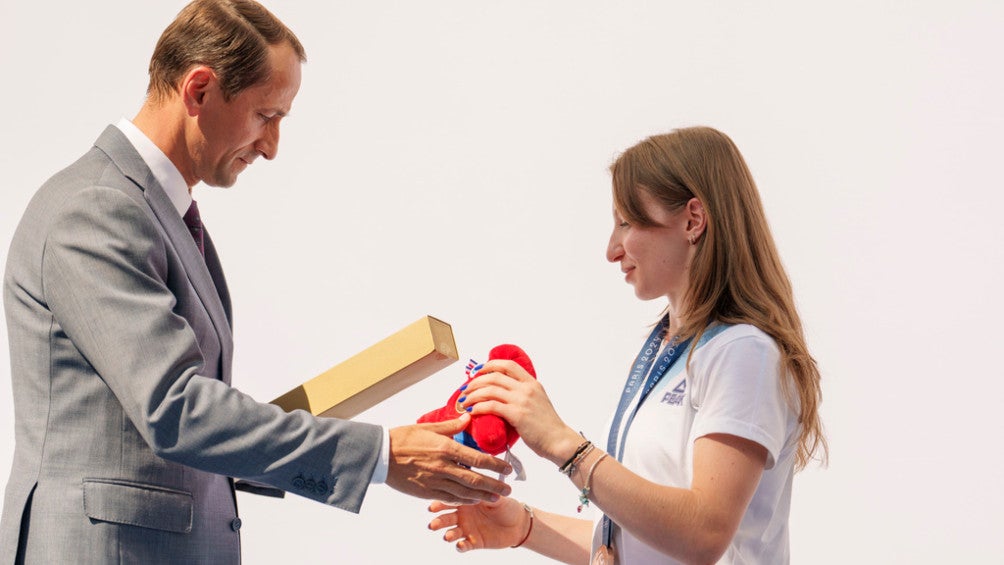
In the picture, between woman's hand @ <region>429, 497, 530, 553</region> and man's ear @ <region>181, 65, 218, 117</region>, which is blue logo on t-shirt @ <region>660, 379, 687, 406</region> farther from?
man's ear @ <region>181, 65, 218, 117</region>

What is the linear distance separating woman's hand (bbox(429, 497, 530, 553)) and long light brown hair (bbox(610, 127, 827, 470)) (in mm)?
589

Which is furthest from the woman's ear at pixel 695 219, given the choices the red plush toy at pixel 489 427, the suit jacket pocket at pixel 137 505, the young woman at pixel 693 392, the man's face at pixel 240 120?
the suit jacket pocket at pixel 137 505

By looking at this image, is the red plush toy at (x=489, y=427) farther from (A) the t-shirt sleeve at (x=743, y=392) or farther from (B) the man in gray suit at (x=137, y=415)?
(A) the t-shirt sleeve at (x=743, y=392)

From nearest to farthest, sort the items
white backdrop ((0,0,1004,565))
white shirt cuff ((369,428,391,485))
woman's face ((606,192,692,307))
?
1. white shirt cuff ((369,428,391,485))
2. woman's face ((606,192,692,307))
3. white backdrop ((0,0,1004,565))

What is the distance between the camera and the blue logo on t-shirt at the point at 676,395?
2.01 metres

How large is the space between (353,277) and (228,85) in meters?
1.72

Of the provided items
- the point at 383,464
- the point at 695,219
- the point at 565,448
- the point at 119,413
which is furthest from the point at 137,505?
the point at 695,219

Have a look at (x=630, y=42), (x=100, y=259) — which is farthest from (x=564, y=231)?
(x=100, y=259)

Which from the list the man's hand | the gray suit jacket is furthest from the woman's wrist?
the gray suit jacket

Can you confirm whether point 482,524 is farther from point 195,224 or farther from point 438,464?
point 195,224

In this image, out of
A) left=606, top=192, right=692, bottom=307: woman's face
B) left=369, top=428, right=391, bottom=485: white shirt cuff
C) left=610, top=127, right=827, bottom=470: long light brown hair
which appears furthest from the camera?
left=606, top=192, right=692, bottom=307: woman's face

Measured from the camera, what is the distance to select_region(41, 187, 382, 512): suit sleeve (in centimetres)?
166

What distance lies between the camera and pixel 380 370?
188cm

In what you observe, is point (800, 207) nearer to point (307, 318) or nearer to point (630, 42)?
point (630, 42)
